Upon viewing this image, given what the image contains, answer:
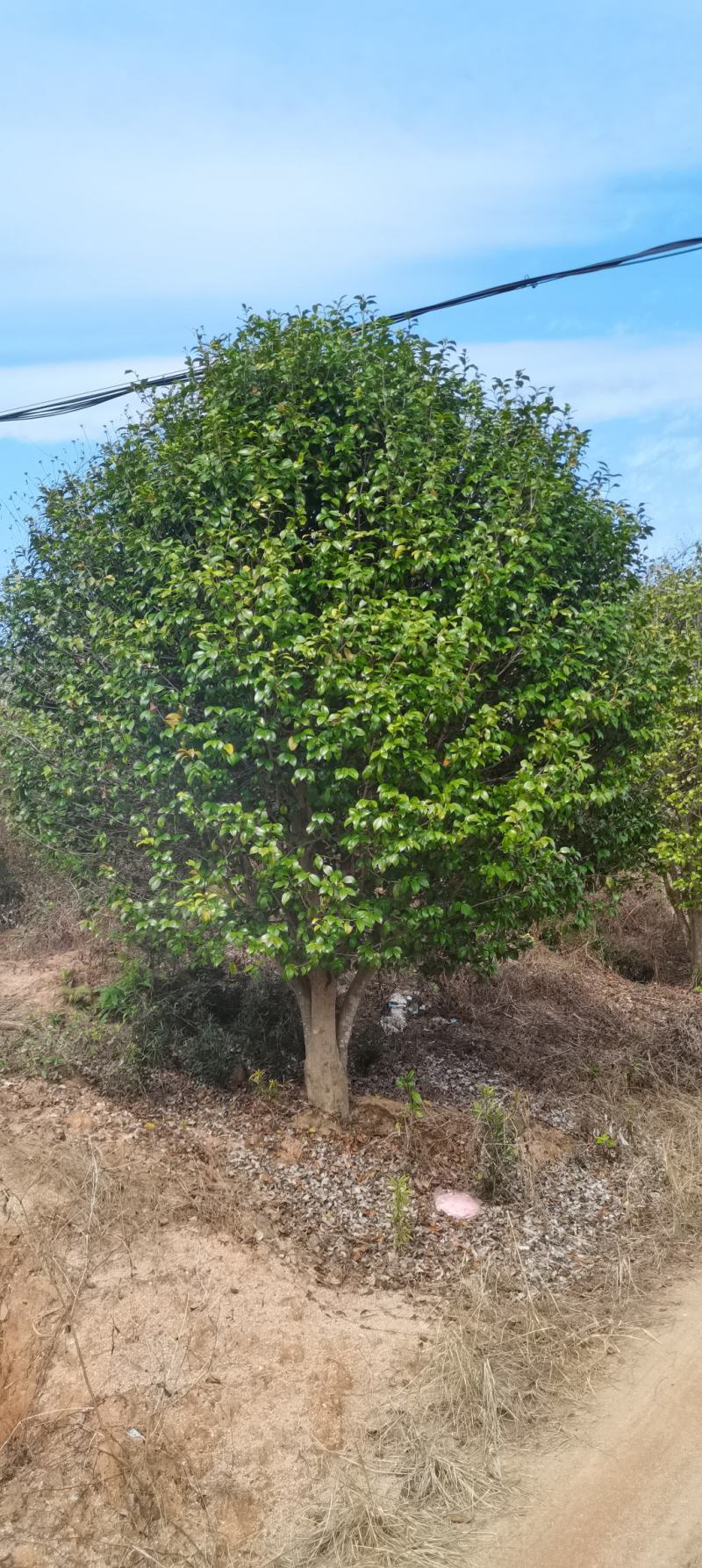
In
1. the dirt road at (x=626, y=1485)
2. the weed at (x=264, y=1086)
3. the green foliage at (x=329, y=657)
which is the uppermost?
the green foliage at (x=329, y=657)

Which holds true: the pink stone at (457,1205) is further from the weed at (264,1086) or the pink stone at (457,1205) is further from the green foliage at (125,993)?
the green foliage at (125,993)

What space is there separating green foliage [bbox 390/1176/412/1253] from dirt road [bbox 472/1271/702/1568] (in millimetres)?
1903

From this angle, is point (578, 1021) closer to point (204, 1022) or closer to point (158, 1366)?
point (204, 1022)

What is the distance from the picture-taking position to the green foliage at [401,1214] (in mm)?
8984

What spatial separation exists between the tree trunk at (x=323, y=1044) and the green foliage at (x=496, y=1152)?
1400 millimetres

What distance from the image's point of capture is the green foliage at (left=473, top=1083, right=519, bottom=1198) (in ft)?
32.6

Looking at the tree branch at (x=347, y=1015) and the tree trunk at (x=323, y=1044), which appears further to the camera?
the tree branch at (x=347, y=1015)

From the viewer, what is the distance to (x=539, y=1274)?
881 centimetres

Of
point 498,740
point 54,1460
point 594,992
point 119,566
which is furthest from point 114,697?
point 594,992

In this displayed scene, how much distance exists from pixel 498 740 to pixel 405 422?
273 centimetres

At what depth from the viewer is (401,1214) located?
357 inches

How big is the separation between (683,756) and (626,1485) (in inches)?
455

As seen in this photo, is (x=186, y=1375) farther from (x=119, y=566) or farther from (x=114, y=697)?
(x=119, y=566)

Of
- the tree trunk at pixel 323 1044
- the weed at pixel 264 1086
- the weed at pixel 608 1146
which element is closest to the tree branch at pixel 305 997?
the tree trunk at pixel 323 1044
